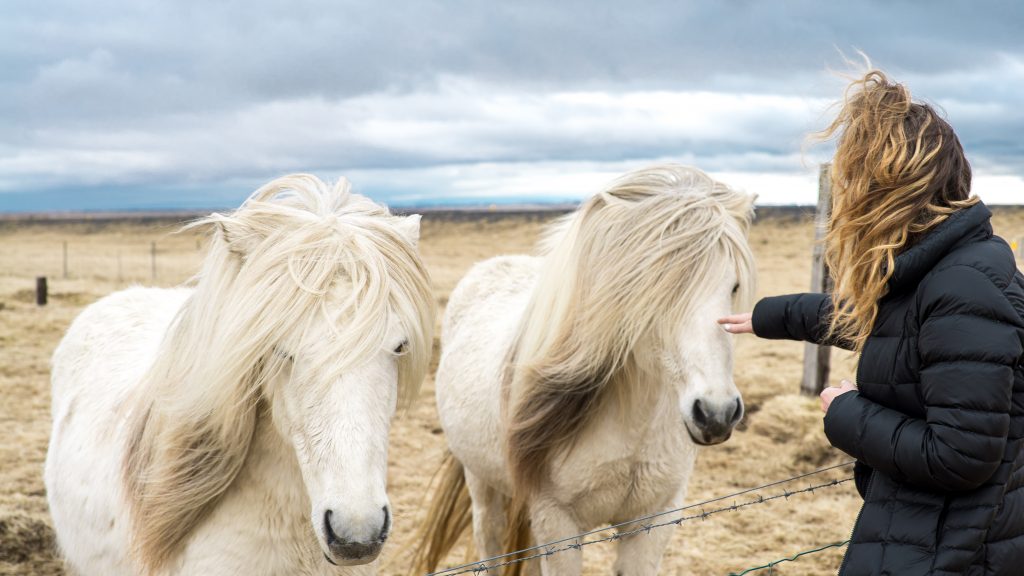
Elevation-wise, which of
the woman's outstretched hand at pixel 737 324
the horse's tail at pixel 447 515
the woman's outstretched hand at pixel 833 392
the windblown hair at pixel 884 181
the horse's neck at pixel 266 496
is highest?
the windblown hair at pixel 884 181

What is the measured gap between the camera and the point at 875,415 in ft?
5.64

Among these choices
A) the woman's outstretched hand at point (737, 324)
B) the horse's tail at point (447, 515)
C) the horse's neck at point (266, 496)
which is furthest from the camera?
the horse's tail at point (447, 515)

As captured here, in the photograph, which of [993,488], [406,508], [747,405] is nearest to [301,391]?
[993,488]

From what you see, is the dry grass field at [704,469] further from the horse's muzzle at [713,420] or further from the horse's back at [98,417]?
the horse's muzzle at [713,420]

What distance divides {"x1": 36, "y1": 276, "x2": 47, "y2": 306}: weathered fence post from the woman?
14024mm

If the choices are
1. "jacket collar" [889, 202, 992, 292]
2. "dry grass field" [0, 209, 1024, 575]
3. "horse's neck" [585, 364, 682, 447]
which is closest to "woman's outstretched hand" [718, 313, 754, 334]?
"dry grass field" [0, 209, 1024, 575]

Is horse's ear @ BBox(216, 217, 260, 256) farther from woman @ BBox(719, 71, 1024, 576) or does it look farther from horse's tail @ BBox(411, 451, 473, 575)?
horse's tail @ BBox(411, 451, 473, 575)

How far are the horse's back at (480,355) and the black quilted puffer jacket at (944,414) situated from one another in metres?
2.02

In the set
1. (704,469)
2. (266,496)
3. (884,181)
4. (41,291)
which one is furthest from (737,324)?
(41,291)

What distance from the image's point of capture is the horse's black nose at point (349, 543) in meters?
1.79

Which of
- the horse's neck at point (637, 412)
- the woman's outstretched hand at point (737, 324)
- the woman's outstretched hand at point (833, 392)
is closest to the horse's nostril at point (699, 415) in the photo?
the woman's outstretched hand at point (737, 324)

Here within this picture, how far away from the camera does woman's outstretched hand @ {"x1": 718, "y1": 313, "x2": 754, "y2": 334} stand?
2.49 metres

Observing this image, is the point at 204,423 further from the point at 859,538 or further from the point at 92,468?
the point at 859,538

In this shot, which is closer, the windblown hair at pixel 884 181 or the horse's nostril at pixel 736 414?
the windblown hair at pixel 884 181
